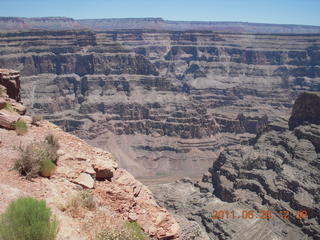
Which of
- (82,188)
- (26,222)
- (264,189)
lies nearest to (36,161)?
(82,188)

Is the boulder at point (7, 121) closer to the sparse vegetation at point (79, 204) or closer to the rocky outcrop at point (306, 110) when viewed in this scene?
the sparse vegetation at point (79, 204)

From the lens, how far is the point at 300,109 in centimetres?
6481

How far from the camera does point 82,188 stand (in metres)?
12.4

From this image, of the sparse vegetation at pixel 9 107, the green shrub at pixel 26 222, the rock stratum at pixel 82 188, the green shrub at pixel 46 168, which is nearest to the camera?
the green shrub at pixel 26 222

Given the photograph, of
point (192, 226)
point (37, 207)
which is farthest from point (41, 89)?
point (37, 207)

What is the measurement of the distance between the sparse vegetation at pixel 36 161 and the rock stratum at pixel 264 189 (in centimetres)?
3173

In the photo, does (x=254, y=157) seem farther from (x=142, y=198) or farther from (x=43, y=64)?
(x=43, y=64)

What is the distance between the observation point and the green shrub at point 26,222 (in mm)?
8484

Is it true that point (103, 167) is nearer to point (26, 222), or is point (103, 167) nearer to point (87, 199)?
point (87, 199)

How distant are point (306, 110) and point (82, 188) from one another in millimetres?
57260

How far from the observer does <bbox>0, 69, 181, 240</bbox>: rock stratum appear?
1077cm

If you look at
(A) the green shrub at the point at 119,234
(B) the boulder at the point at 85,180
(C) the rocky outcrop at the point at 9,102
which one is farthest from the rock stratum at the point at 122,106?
(A) the green shrub at the point at 119,234

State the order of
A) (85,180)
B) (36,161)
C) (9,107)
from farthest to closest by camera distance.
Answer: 1. (9,107)
2. (85,180)
3. (36,161)
